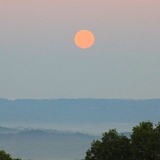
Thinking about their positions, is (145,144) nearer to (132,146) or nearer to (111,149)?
(132,146)

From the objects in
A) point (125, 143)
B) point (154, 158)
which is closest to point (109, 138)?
point (125, 143)

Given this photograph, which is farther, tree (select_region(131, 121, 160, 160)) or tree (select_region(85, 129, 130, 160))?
tree (select_region(85, 129, 130, 160))

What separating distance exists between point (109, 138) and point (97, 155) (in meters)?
2.14

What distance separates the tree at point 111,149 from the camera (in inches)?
2420

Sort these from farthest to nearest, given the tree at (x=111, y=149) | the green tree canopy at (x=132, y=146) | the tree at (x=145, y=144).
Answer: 1. the tree at (x=111, y=149)
2. the green tree canopy at (x=132, y=146)
3. the tree at (x=145, y=144)

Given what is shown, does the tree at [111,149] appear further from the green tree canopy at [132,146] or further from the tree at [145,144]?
the tree at [145,144]

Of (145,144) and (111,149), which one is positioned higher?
(111,149)

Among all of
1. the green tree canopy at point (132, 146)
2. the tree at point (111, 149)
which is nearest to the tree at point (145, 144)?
the green tree canopy at point (132, 146)

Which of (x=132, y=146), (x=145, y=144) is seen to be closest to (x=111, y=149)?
(x=132, y=146)

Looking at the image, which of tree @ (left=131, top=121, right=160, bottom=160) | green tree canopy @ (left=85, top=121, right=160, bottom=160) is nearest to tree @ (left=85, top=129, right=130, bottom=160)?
green tree canopy @ (left=85, top=121, right=160, bottom=160)

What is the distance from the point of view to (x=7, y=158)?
63.6 metres

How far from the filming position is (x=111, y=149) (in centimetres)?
6162

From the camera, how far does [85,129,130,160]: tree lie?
202 ft

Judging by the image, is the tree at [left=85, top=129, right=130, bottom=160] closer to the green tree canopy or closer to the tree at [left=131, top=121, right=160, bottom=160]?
the green tree canopy
